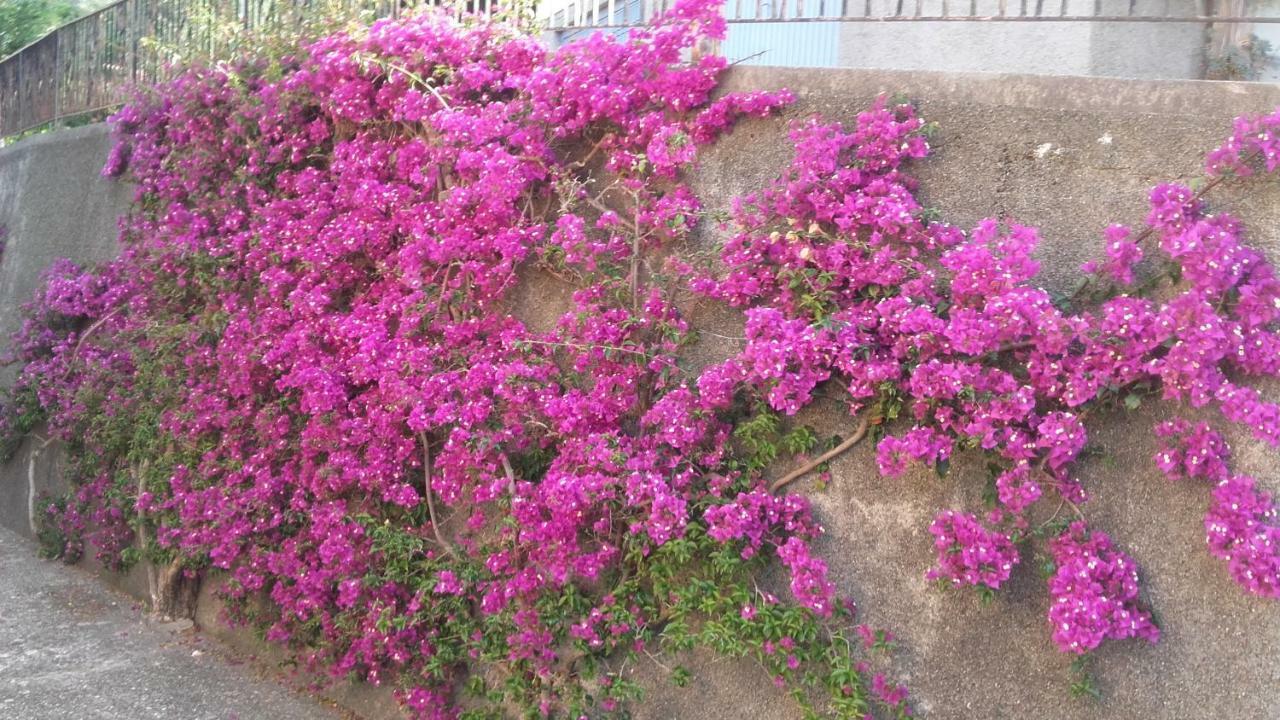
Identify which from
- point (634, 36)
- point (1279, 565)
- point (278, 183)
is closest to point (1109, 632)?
point (1279, 565)

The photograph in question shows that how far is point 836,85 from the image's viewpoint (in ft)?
11.1

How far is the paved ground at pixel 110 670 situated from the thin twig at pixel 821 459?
2125mm

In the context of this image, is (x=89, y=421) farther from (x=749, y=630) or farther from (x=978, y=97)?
(x=978, y=97)

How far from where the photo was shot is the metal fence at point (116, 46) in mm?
5520

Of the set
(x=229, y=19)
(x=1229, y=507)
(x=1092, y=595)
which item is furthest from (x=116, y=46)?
(x=1229, y=507)

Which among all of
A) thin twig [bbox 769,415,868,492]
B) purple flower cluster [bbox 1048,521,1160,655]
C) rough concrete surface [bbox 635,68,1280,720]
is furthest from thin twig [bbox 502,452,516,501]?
purple flower cluster [bbox 1048,521,1160,655]

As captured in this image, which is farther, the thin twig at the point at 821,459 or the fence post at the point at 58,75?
the fence post at the point at 58,75

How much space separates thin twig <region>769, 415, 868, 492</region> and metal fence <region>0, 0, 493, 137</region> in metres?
2.85

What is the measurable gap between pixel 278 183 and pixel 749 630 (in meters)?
3.11

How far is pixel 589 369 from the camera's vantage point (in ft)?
11.7

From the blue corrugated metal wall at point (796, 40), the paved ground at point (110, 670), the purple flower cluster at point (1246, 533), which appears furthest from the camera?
the blue corrugated metal wall at point (796, 40)

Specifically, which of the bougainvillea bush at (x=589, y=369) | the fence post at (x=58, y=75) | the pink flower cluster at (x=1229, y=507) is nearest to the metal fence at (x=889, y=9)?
the bougainvillea bush at (x=589, y=369)

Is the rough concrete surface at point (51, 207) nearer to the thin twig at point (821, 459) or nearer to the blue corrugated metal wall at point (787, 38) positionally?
the blue corrugated metal wall at point (787, 38)

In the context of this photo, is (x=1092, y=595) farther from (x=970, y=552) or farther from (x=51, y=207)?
(x=51, y=207)
